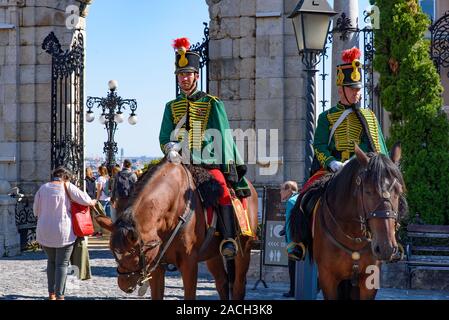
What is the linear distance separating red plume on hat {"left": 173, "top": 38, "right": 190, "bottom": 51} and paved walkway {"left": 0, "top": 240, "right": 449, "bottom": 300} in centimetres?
396

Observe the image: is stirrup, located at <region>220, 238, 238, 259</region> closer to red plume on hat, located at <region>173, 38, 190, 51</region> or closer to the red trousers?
the red trousers

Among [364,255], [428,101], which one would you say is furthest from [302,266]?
[428,101]

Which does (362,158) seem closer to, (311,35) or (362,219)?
(362,219)

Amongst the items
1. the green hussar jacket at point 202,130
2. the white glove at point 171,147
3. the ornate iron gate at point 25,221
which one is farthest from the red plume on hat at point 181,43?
the ornate iron gate at point 25,221

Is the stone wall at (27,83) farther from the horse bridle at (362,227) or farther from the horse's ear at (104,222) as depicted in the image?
the horse bridle at (362,227)

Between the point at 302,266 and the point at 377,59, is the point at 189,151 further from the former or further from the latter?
the point at 377,59

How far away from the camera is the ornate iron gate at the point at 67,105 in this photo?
17266mm

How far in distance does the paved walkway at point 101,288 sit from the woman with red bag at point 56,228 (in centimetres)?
119

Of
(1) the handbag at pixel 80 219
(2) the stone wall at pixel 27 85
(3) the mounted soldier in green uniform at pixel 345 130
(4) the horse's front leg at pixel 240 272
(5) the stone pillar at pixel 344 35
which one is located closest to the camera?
(3) the mounted soldier in green uniform at pixel 345 130

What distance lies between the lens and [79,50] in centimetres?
1761

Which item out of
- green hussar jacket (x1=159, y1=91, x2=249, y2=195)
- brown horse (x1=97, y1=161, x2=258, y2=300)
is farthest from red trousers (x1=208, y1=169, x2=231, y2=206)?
brown horse (x1=97, y1=161, x2=258, y2=300)

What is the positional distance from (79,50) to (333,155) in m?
10.8

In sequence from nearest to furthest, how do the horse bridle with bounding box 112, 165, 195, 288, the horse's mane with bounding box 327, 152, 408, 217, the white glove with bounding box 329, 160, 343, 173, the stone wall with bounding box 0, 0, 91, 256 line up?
the horse's mane with bounding box 327, 152, 408, 217 < the horse bridle with bounding box 112, 165, 195, 288 < the white glove with bounding box 329, 160, 343, 173 < the stone wall with bounding box 0, 0, 91, 256

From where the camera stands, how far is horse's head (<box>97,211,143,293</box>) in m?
6.47
